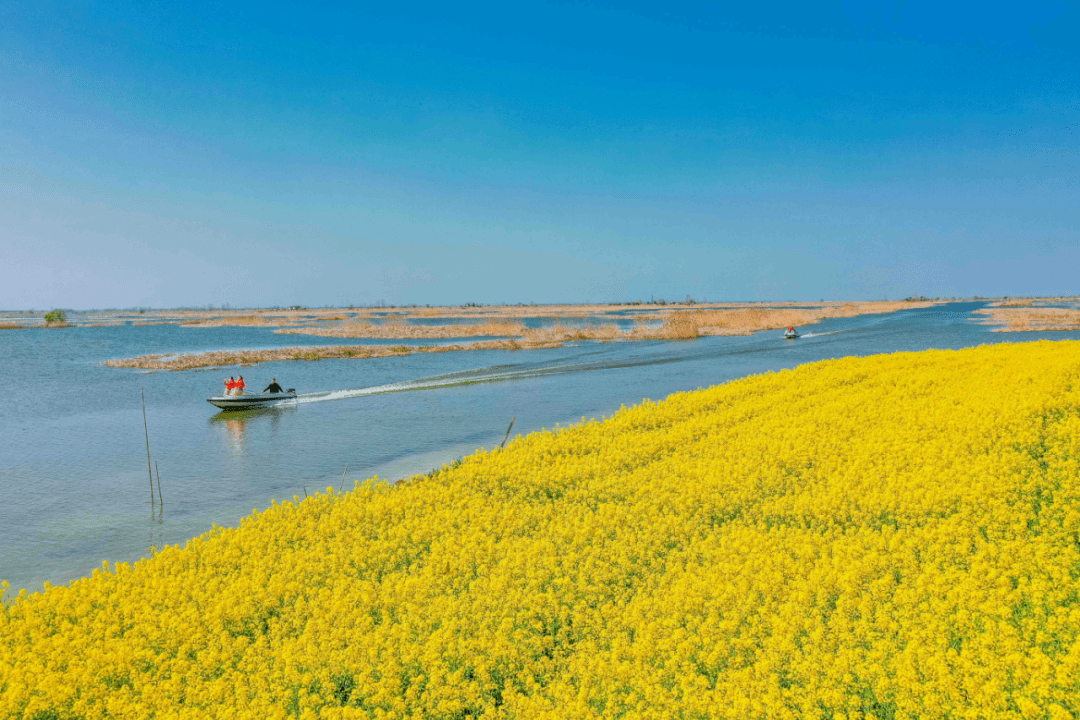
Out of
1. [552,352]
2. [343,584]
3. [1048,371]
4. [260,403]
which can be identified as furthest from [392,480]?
[552,352]

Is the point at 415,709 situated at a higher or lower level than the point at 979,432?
lower

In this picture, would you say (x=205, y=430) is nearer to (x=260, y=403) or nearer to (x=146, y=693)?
(x=260, y=403)

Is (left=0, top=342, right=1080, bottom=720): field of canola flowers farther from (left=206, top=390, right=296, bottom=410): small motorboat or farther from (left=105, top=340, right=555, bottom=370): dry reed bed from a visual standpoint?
(left=105, top=340, right=555, bottom=370): dry reed bed

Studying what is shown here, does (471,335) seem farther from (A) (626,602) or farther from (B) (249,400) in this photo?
(A) (626,602)

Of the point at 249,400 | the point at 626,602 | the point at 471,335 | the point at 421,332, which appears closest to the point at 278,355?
the point at 421,332

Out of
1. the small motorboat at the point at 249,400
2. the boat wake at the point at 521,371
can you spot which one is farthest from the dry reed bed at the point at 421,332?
the small motorboat at the point at 249,400

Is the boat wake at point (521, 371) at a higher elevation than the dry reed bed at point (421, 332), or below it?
below

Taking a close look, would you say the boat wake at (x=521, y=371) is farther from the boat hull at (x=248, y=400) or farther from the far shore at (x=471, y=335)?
the far shore at (x=471, y=335)

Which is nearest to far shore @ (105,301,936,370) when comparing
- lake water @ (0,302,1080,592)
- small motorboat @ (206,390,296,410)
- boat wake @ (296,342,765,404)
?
lake water @ (0,302,1080,592)
